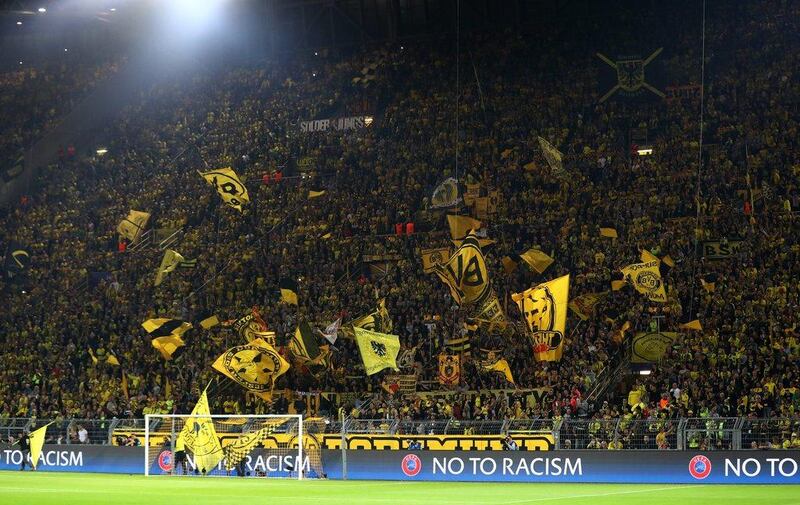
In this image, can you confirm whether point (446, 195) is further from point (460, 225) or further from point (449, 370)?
point (449, 370)

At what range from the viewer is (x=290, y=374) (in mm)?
40156

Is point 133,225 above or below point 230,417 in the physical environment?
above

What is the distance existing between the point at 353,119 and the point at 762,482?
3130 centimetres

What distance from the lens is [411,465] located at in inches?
1222

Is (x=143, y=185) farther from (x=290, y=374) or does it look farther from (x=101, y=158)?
(x=290, y=374)

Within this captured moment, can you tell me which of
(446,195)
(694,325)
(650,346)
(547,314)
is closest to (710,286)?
(694,325)

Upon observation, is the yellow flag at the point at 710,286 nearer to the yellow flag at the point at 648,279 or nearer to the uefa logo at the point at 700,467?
the yellow flag at the point at 648,279

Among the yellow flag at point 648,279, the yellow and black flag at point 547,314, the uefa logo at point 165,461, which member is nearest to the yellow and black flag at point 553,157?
the yellow flag at point 648,279

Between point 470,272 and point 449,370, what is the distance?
4722 millimetres

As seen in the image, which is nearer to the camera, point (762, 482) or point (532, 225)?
point (762, 482)

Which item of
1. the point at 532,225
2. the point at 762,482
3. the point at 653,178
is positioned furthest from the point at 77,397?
the point at 762,482

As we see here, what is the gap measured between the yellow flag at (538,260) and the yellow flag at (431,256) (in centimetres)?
333

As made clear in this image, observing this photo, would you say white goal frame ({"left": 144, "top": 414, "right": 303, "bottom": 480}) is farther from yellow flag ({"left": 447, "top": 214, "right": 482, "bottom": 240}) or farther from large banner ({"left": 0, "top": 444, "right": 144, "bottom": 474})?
yellow flag ({"left": 447, "top": 214, "right": 482, "bottom": 240})

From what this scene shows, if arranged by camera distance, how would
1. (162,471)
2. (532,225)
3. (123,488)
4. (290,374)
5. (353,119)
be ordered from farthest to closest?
(353,119)
(532,225)
(290,374)
(162,471)
(123,488)
